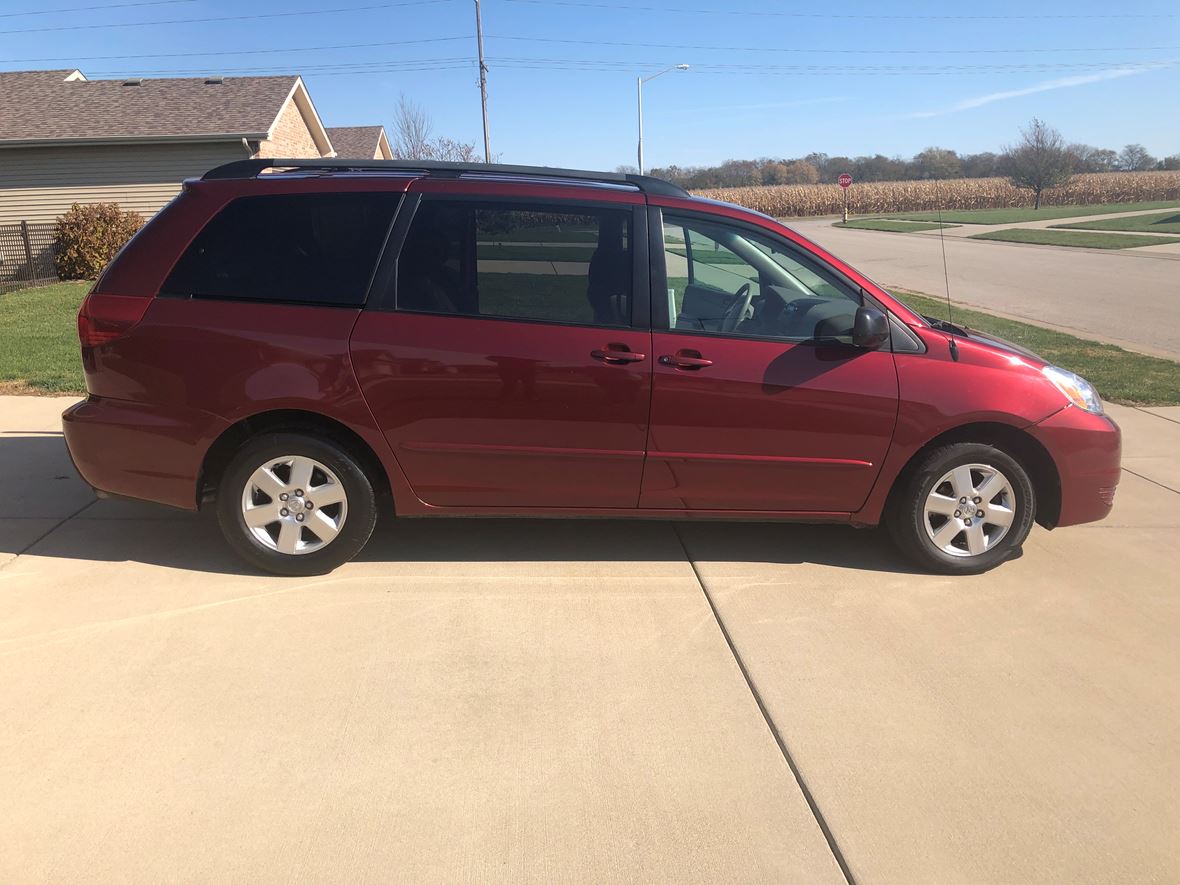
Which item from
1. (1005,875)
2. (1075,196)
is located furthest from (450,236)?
(1075,196)

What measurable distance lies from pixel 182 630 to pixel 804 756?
8.36 ft

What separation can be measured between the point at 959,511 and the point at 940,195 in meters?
72.0

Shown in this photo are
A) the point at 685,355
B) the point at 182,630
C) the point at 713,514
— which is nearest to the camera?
the point at 182,630

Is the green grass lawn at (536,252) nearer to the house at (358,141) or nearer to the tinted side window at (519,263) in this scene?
the tinted side window at (519,263)

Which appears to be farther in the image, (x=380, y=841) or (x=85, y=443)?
(x=85, y=443)

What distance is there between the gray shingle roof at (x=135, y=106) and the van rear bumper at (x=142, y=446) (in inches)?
722

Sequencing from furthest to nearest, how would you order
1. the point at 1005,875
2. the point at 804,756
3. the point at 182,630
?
the point at 182,630 < the point at 804,756 < the point at 1005,875

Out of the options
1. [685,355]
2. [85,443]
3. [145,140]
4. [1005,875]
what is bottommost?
[1005,875]

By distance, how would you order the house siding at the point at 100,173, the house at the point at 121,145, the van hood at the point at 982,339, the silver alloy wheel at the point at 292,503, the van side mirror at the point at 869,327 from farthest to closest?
the house siding at the point at 100,173 < the house at the point at 121,145 < the van hood at the point at 982,339 < the silver alloy wheel at the point at 292,503 < the van side mirror at the point at 869,327

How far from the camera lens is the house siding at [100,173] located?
833 inches

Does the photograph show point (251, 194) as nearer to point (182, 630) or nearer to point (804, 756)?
point (182, 630)

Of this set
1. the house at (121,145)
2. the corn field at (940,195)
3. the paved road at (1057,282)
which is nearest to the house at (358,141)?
the house at (121,145)

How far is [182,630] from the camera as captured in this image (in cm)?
382

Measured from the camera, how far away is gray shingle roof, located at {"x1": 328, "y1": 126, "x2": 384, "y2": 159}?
32.5 meters
